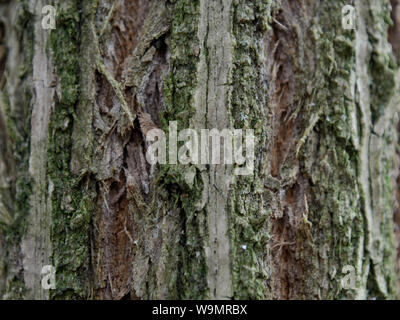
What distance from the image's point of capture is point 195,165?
108 centimetres

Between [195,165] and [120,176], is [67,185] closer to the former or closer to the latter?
[120,176]

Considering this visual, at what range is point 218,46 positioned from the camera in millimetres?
1105

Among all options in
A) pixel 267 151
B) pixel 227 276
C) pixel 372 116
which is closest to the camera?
pixel 227 276

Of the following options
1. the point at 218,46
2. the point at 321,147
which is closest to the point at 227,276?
the point at 321,147

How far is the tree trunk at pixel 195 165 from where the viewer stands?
109cm

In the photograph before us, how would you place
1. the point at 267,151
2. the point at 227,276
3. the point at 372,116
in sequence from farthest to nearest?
1. the point at 372,116
2. the point at 267,151
3. the point at 227,276

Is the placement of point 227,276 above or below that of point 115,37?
below

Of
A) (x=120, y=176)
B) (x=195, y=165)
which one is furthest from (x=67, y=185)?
(x=195, y=165)

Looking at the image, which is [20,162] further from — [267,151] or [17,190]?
[267,151]

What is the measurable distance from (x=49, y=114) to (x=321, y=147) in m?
0.84

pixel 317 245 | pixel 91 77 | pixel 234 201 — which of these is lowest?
pixel 317 245

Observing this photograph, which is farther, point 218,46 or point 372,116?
point 372,116

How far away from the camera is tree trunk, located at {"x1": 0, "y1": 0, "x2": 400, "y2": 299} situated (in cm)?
109

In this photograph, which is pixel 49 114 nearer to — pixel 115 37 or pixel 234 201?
pixel 115 37
